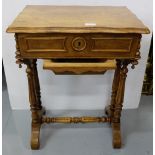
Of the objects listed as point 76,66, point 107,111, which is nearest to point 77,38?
point 76,66

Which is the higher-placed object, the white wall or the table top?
the table top

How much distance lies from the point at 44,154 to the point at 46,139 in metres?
0.13

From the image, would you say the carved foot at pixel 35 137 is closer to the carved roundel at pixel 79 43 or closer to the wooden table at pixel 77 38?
the wooden table at pixel 77 38

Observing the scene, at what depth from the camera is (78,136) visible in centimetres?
154

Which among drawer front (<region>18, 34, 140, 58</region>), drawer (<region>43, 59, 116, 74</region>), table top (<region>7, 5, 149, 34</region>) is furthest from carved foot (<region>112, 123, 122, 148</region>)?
table top (<region>7, 5, 149, 34</region>)

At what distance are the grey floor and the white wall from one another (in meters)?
0.08

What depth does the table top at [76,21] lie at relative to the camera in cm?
100

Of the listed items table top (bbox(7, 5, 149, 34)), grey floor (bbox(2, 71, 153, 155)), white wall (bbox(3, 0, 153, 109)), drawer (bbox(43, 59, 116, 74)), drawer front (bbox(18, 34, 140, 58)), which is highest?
table top (bbox(7, 5, 149, 34))

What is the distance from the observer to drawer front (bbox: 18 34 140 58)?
1.03m

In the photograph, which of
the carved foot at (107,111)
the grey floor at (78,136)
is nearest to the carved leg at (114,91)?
the carved foot at (107,111)

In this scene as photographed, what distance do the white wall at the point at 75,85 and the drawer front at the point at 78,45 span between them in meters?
0.46

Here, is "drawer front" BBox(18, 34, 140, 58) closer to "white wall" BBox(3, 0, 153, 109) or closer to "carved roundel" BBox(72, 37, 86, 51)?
"carved roundel" BBox(72, 37, 86, 51)

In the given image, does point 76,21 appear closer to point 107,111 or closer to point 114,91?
point 114,91

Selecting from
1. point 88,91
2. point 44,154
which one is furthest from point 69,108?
point 44,154
